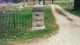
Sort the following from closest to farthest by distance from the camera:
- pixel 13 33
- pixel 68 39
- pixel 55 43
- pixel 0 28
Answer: pixel 55 43 → pixel 68 39 → pixel 13 33 → pixel 0 28

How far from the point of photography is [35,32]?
15.1 metres

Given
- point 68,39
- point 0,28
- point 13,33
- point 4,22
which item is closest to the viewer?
point 68,39

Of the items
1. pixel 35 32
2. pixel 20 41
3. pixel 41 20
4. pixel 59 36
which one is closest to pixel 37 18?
pixel 41 20

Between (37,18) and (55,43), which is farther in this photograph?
(37,18)

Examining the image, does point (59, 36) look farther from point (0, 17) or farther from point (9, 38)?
point (0, 17)

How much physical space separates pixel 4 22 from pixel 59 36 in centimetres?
485

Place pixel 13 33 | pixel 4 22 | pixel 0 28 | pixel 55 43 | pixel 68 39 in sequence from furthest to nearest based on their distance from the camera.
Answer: pixel 4 22
pixel 0 28
pixel 13 33
pixel 68 39
pixel 55 43

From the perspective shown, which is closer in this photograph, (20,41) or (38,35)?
(20,41)

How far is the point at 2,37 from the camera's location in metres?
13.8

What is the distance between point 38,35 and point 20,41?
1532 mm

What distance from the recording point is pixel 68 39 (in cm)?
1341

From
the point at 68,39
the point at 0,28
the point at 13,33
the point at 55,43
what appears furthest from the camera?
the point at 0,28

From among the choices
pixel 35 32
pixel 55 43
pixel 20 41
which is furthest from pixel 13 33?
pixel 55 43

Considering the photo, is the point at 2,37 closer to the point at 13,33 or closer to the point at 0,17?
Result: the point at 13,33
